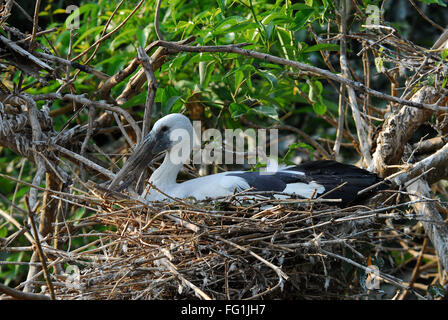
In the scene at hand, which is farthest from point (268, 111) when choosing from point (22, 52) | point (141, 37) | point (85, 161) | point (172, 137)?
point (22, 52)

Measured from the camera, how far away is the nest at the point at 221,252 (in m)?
3.34

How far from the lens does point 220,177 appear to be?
434 cm

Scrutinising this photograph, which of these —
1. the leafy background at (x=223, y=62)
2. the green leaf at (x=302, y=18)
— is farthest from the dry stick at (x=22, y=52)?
the green leaf at (x=302, y=18)

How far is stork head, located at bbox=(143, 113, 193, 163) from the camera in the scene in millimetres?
4520

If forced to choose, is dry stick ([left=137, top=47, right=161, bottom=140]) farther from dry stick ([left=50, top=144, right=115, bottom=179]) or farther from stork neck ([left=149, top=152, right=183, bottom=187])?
stork neck ([left=149, top=152, right=183, bottom=187])

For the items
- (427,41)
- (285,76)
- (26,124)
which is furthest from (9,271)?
(427,41)

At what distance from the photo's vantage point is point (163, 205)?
12.6 ft

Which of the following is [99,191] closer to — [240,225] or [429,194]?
[240,225]

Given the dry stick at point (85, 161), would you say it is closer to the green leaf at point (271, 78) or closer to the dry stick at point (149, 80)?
the dry stick at point (149, 80)

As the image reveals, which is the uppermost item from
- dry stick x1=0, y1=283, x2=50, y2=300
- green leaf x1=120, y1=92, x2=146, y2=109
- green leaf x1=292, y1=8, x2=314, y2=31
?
green leaf x1=292, y1=8, x2=314, y2=31

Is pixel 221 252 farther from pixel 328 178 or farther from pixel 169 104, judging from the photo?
pixel 169 104

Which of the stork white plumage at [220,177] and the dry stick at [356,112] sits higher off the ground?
the dry stick at [356,112]

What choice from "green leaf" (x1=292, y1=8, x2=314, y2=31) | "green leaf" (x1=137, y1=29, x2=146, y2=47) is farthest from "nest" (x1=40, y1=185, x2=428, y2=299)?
"green leaf" (x1=137, y1=29, x2=146, y2=47)

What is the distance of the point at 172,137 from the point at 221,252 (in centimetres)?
147
